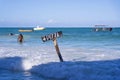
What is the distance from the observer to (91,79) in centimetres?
1117

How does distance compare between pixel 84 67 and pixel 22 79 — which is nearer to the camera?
pixel 22 79

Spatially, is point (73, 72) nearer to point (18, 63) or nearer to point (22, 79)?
point (22, 79)

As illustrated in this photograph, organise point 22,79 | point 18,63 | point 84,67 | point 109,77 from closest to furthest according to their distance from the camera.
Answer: point 109,77
point 22,79
point 84,67
point 18,63

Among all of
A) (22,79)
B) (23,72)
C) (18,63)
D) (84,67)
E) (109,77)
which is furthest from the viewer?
(18,63)

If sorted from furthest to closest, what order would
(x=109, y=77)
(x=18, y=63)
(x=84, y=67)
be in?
(x=18, y=63), (x=84, y=67), (x=109, y=77)

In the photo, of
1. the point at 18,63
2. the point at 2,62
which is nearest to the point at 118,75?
the point at 18,63

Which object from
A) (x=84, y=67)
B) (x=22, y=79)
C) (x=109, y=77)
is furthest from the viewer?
(x=84, y=67)

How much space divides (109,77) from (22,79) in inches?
126

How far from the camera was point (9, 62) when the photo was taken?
16062 millimetres

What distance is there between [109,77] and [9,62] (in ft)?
21.5

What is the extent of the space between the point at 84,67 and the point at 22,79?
2510mm

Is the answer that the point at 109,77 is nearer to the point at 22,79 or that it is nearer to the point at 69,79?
the point at 69,79

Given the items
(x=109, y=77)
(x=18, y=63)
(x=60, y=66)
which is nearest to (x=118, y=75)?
(x=109, y=77)

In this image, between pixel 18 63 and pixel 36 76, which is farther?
pixel 18 63
